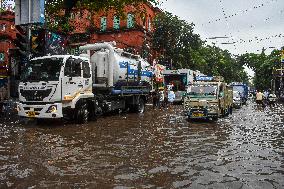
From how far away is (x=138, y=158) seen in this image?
876cm

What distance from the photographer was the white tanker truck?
1448 centimetres

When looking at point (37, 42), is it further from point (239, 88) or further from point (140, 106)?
point (239, 88)

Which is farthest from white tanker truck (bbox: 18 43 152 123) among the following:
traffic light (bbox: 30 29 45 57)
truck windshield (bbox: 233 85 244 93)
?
truck windshield (bbox: 233 85 244 93)

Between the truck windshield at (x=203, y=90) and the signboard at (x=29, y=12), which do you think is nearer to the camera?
the signboard at (x=29, y=12)

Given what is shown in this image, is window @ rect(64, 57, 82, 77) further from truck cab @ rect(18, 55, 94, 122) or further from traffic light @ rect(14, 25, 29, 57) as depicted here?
traffic light @ rect(14, 25, 29, 57)

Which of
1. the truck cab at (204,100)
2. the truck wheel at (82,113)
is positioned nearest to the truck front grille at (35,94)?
the truck wheel at (82,113)

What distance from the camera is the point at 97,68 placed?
19094 millimetres

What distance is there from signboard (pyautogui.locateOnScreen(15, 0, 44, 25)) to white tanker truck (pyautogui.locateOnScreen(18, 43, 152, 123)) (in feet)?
5.81

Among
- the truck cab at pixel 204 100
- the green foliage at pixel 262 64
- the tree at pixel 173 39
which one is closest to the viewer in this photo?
the truck cab at pixel 204 100

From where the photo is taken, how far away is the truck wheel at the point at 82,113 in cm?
1608

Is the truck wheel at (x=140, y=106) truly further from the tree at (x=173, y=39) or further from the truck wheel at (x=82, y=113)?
the tree at (x=173, y=39)

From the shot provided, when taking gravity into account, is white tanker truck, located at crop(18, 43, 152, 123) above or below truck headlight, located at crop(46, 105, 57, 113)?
above

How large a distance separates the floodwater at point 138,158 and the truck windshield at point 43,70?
214 centimetres

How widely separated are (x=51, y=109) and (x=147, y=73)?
11607 mm
